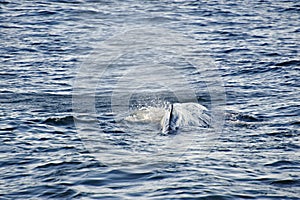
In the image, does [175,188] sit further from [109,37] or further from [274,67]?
[109,37]

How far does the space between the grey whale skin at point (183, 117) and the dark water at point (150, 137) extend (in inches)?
21.9

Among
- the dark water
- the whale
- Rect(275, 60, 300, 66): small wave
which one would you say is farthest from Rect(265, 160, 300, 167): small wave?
Rect(275, 60, 300, 66): small wave

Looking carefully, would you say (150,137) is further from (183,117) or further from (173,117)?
(183,117)

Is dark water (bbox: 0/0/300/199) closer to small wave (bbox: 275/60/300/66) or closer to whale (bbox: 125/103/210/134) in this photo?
small wave (bbox: 275/60/300/66)

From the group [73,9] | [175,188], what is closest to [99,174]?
[175,188]

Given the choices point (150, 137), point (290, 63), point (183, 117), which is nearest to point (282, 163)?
point (150, 137)

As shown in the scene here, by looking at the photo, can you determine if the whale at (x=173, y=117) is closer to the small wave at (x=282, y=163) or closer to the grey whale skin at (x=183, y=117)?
the grey whale skin at (x=183, y=117)

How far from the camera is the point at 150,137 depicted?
15.3m

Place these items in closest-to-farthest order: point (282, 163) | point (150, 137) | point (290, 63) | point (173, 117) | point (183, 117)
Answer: point (282, 163)
point (150, 137)
point (173, 117)
point (183, 117)
point (290, 63)

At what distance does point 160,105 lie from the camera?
18.4 meters

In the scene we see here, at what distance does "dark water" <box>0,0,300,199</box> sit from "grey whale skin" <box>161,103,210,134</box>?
56 cm

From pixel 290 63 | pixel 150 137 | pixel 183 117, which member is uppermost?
pixel 183 117

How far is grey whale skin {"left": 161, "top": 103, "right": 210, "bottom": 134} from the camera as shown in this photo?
15805 mm

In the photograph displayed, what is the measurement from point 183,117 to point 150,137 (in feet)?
4.14
